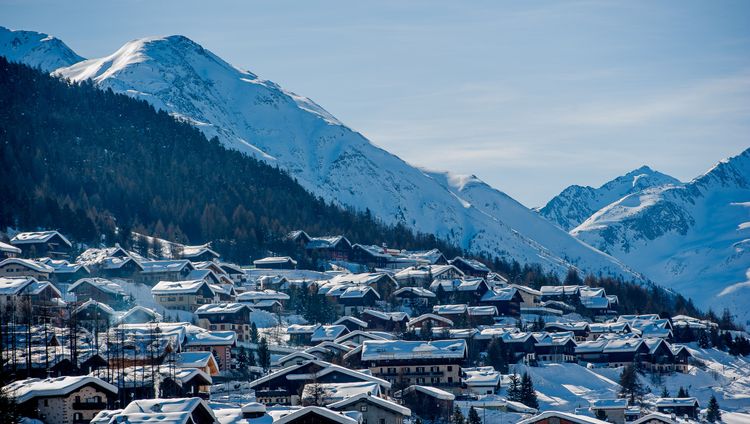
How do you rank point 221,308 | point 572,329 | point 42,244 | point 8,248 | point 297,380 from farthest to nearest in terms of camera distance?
point 42,244 < point 572,329 < point 8,248 < point 221,308 < point 297,380

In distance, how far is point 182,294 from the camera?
411 ft

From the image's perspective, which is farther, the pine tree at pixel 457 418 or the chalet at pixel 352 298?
the chalet at pixel 352 298

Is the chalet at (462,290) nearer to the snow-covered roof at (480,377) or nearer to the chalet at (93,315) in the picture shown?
the snow-covered roof at (480,377)

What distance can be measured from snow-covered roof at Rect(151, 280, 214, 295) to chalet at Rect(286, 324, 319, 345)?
1419cm

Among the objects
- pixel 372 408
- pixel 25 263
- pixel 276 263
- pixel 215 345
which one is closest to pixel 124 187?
pixel 276 263

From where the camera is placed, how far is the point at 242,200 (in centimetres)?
18338

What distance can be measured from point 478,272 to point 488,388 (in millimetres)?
66985

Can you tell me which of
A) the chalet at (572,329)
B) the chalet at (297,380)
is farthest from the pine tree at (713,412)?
the chalet at (297,380)

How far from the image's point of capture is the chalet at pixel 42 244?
13325 cm

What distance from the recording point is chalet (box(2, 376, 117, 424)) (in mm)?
68812

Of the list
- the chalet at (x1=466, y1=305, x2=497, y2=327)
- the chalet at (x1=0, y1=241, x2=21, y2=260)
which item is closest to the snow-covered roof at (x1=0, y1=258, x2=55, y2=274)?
the chalet at (x1=0, y1=241, x2=21, y2=260)

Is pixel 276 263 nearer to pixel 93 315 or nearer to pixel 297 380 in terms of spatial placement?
pixel 93 315

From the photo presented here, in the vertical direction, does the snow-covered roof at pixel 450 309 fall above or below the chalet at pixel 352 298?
below

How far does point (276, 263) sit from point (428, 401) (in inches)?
2500
